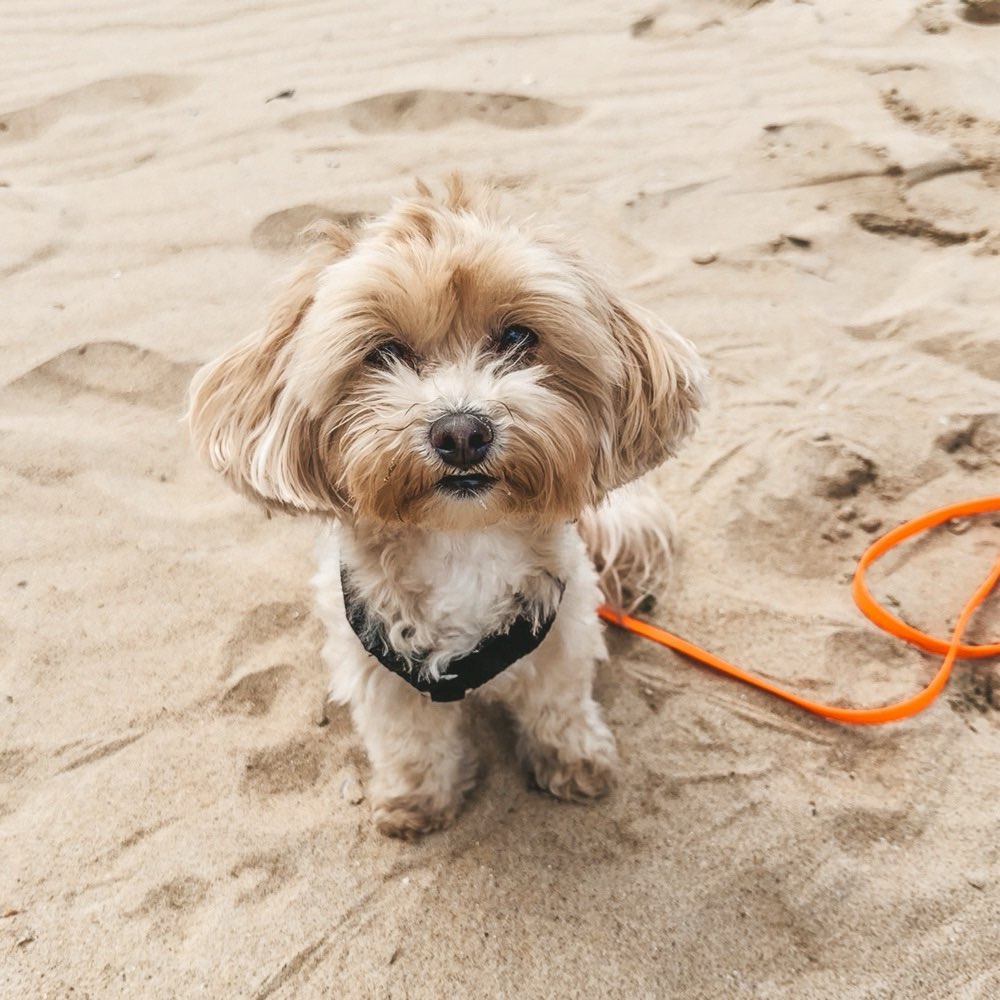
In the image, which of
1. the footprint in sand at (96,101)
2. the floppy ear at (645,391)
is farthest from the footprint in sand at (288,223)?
the floppy ear at (645,391)

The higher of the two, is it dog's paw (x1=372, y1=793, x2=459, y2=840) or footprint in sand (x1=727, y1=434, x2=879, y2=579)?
footprint in sand (x1=727, y1=434, x2=879, y2=579)

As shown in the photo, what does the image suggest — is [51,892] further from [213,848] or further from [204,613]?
[204,613]

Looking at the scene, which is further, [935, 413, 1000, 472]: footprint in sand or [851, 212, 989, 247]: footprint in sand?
[851, 212, 989, 247]: footprint in sand

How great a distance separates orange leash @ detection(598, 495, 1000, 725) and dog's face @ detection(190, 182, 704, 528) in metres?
0.93

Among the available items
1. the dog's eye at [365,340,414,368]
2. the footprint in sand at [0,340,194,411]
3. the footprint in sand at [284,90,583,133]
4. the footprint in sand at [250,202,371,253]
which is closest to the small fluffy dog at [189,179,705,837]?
the dog's eye at [365,340,414,368]

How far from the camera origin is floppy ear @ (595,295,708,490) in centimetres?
197

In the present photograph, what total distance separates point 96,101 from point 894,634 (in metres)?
4.99

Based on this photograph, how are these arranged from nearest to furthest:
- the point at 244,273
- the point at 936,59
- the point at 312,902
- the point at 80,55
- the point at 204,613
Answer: the point at 312,902 → the point at 204,613 → the point at 244,273 → the point at 936,59 → the point at 80,55

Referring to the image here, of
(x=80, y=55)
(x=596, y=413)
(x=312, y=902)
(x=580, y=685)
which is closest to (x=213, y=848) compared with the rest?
(x=312, y=902)

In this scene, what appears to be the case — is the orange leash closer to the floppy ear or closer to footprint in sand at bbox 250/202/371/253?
the floppy ear

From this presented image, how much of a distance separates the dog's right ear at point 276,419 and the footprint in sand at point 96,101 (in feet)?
12.6

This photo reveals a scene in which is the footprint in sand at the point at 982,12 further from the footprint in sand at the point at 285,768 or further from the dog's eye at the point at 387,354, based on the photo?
the footprint in sand at the point at 285,768

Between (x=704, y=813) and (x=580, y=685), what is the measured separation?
478 millimetres

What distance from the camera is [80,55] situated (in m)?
5.37
